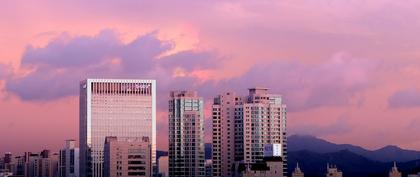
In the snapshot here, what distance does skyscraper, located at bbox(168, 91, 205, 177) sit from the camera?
118 metres

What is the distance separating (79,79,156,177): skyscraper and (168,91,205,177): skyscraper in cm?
410

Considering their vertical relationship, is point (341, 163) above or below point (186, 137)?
below

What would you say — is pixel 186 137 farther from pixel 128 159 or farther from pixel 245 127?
pixel 128 159

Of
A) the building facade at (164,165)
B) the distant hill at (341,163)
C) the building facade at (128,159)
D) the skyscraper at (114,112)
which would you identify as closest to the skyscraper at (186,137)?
the building facade at (164,165)

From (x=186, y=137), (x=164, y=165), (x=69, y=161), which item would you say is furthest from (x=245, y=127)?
(x=69, y=161)

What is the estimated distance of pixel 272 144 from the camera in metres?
111

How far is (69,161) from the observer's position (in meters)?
138

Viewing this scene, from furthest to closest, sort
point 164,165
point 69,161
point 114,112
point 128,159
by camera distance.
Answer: point 69,161 → point 114,112 → point 164,165 → point 128,159

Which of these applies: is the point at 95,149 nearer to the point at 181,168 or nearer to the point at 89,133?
the point at 89,133

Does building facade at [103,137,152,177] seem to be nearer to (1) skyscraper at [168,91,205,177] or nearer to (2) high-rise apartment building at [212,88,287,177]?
(1) skyscraper at [168,91,205,177]

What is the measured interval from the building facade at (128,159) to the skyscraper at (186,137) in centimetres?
905

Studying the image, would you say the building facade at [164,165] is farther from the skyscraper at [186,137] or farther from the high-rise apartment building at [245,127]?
the high-rise apartment building at [245,127]

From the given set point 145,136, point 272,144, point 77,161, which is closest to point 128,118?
point 145,136

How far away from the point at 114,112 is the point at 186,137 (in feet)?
35.2
